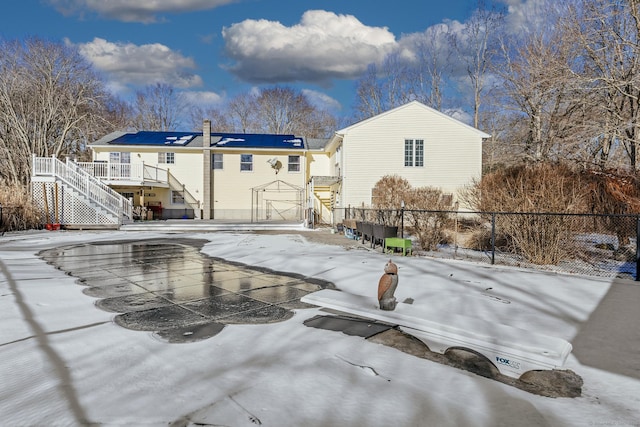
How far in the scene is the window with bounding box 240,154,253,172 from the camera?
1052 inches

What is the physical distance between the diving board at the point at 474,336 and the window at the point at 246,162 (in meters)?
22.4

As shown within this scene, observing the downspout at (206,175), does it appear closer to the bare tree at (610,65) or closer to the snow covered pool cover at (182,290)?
the snow covered pool cover at (182,290)

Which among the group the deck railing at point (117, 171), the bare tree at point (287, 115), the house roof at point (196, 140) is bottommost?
the deck railing at point (117, 171)

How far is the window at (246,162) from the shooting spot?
2672cm

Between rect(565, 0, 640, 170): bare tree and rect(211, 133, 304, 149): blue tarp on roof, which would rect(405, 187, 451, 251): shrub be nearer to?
rect(565, 0, 640, 170): bare tree

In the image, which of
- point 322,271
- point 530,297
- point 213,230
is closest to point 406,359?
point 530,297

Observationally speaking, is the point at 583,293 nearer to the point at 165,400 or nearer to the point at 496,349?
the point at 496,349

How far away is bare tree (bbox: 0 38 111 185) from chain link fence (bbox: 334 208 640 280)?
28.3 m

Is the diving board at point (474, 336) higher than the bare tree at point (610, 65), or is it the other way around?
the bare tree at point (610, 65)

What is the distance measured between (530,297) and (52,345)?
21.1ft

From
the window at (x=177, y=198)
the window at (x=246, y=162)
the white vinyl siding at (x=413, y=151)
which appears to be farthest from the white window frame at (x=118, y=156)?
the white vinyl siding at (x=413, y=151)

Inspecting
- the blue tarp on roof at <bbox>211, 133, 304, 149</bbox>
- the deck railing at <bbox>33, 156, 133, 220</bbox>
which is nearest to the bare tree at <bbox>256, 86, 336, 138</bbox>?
the blue tarp on roof at <bbox>211, 133, 304, 149</bbox>

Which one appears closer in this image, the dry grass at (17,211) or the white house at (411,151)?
the dry grass at (17,211)

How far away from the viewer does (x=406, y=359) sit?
3.62m
